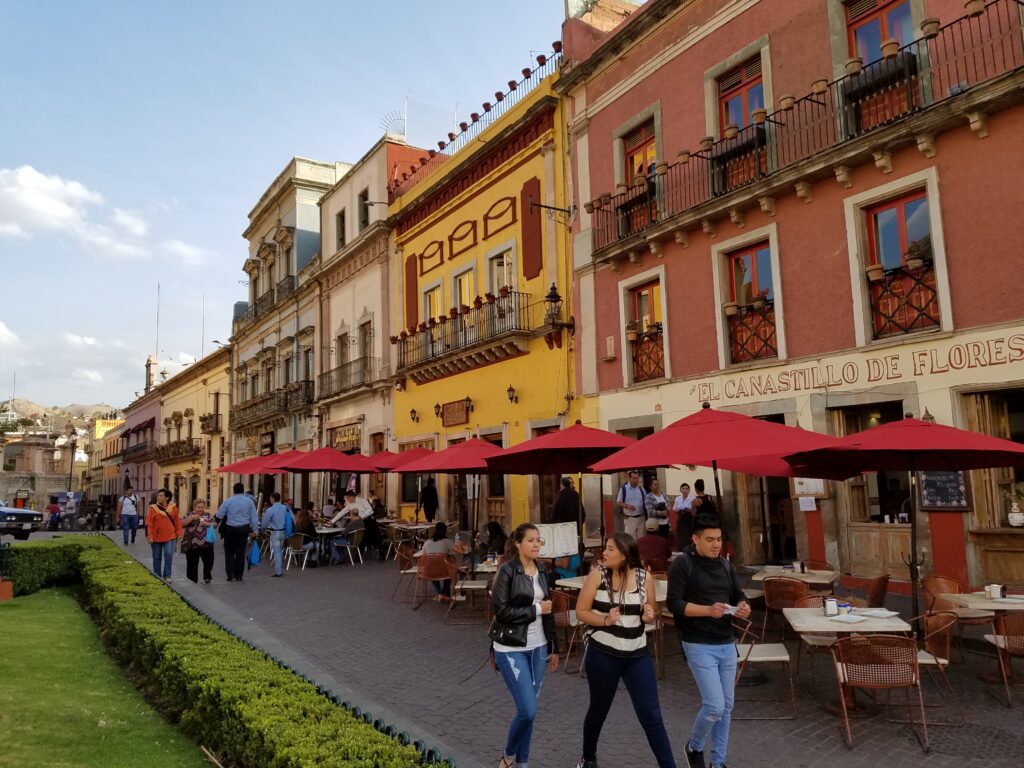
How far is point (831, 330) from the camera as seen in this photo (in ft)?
38.8

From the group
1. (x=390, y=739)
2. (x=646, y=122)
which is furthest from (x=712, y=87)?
(x=390, y=739)

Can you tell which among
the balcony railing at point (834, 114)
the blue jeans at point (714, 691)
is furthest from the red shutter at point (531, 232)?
the blue jeans at point (714, 691)

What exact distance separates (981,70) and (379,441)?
19275 millimetres

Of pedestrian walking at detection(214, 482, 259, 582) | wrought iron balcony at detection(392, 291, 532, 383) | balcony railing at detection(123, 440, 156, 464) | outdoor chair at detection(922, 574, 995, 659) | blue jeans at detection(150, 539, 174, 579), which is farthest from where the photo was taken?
balcony railing at detection(123, 440, 156, 464)

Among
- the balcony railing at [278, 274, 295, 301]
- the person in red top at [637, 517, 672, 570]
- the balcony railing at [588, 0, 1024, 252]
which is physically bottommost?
the person in red top at [637, 517, 672, 570]

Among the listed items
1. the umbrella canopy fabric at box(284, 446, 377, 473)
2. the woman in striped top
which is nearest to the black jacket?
the woman in striped top

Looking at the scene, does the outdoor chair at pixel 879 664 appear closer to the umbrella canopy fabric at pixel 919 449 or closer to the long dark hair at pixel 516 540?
the umbrella canopy fabric at pixel 919 449

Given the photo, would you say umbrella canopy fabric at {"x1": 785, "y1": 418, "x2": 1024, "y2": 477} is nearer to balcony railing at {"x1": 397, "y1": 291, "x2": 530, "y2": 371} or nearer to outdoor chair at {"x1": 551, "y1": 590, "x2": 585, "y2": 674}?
outdoor chair at {"x1": 551, "y1": 590, "x2": 585, "y2": 674}

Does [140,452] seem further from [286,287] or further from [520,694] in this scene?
[520,694]

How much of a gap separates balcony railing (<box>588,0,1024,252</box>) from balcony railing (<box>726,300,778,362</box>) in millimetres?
2026

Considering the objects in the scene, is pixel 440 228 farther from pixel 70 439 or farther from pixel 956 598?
pixel 70 439

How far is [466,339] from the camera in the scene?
20297 mm

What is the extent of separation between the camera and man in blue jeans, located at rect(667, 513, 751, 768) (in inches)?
185

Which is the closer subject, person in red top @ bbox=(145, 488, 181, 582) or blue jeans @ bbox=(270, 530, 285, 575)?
person in red top @ bbox=(145, 488, 181, 582)
